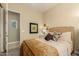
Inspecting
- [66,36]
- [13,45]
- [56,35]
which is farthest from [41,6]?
[13,45]

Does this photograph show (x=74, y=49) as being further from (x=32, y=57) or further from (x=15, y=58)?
(x=15, y=58)

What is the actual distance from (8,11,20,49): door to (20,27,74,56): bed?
15cm

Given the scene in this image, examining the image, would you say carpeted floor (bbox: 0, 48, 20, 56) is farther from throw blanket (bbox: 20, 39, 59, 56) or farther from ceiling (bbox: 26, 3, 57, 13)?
ceiling (bbox: 26, 3, 57, 13)

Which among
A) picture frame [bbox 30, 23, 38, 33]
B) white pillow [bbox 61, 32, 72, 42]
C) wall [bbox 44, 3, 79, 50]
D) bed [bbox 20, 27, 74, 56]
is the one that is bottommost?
bed [bbox 20, 27, 74, 56]

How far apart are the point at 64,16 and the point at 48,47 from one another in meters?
0.63

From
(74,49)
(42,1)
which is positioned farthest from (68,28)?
(42,1)

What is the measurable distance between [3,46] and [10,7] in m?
0.68

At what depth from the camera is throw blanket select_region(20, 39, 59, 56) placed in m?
1.78

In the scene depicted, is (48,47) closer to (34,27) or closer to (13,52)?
(34,27)

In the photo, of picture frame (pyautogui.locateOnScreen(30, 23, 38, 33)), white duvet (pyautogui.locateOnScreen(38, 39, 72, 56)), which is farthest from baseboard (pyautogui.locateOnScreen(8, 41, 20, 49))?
white duvet (pyautogui.locateOnScreen(38, 39, 72, 56))

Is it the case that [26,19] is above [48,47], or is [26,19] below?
above

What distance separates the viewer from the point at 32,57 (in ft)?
5.94

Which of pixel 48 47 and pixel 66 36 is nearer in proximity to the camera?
pixel 48 47

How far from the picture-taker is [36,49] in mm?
1857
